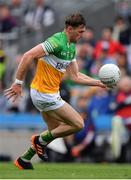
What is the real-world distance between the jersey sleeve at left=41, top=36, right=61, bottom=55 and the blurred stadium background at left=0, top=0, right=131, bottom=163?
20.9ft

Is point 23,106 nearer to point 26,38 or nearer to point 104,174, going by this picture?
point 26,38

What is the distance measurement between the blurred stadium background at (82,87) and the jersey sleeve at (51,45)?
638cm

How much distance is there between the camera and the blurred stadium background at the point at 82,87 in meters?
19.6

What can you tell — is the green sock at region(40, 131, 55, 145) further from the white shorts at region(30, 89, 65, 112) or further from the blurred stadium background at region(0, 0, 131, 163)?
the blurred stadium background at region(0, 0, 131, 163)

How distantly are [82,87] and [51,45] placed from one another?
9271 mm

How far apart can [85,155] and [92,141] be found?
0.43 metres

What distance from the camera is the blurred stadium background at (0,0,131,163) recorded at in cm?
1959

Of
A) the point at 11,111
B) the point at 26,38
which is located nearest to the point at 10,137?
the point at 11,111

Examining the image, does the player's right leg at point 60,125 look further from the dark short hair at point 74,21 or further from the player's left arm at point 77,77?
the dark short hair at point 74,21

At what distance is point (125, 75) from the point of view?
21234 mm

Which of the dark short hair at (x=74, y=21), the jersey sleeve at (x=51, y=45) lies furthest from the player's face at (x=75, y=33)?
the jersey sleeve at (x=51, y=45)

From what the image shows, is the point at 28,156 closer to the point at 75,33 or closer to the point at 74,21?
the point at 75,33

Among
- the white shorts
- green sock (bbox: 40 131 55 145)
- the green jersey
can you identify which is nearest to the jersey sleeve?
the green jersey

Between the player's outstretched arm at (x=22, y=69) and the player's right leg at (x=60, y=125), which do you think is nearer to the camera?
the player's outstretched arm at (x=22, y=69)
